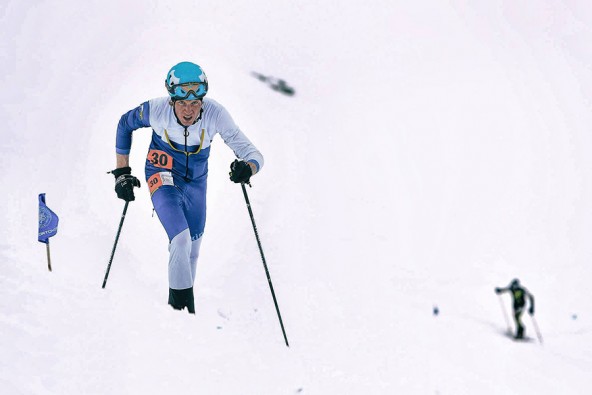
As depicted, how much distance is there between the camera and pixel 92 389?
3.23 metres

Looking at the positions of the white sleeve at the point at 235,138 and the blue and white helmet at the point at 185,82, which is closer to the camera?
the blue and white helmet at the point at 185,82

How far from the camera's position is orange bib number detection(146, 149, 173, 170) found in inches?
217

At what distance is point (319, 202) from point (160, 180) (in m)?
8.38

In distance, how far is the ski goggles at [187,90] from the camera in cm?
499

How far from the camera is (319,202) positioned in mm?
13602

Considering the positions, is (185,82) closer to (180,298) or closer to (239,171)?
(239,171)

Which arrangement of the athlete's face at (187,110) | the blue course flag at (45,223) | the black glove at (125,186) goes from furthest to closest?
the black glove at (125,186) → the athlete's face at (187,110) → the blue course flag at (45,223)

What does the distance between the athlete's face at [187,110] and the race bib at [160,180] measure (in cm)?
59

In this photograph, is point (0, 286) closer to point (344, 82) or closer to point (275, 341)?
point (275, 341)

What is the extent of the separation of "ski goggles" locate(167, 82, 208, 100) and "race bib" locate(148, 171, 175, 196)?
2.83ft

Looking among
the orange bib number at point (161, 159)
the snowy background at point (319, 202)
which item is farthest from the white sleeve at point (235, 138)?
the snowy background at point (319, 202)

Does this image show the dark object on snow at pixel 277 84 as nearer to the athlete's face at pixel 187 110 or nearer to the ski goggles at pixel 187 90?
the athlete's face at pixel 187 110

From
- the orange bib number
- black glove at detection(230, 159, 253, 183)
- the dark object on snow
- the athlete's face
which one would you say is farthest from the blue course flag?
the dark object on snow

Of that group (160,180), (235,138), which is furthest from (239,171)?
(160,180)
